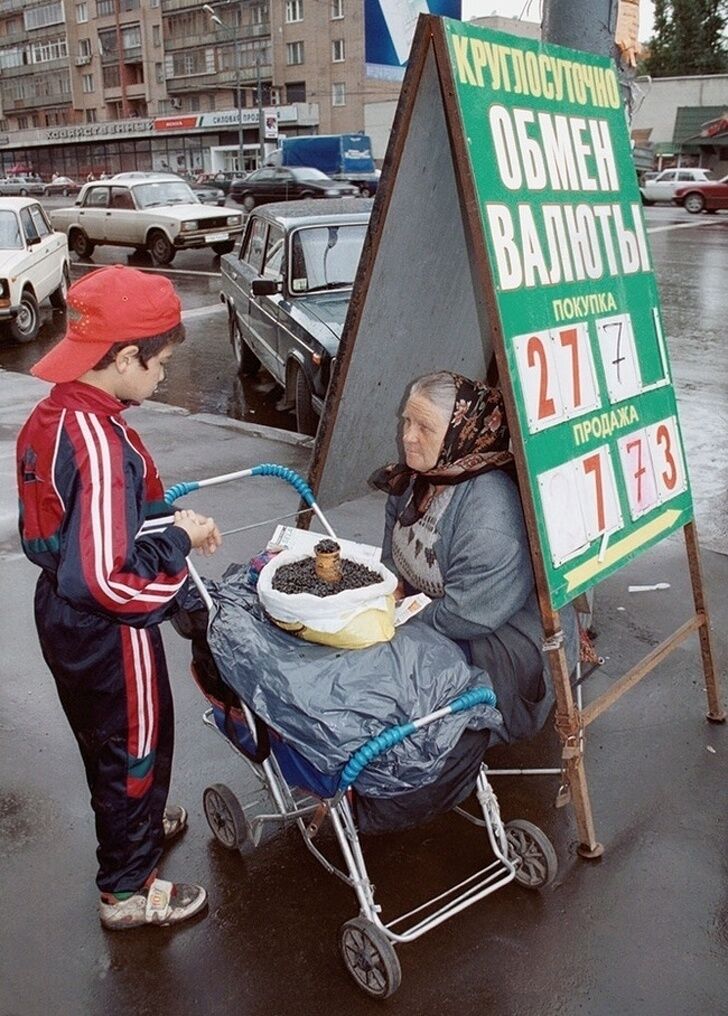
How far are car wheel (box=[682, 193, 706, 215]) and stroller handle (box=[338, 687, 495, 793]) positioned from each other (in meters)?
30.3

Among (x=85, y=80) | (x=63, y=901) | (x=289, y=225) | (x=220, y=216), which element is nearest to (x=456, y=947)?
(x=63, y=901)

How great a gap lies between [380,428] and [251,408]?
230 inches


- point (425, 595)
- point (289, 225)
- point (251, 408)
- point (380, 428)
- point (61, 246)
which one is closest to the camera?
point (425, 595)

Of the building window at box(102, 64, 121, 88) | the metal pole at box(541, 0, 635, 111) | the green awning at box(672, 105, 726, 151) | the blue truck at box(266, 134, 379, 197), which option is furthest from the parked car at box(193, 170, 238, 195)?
the building window at box(102, 64, 121, 88)

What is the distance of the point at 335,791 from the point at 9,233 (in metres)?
12.1

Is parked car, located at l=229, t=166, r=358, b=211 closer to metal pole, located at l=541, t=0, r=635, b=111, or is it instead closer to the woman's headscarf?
metal pole, located at l=541, t=0, r=635, b=111

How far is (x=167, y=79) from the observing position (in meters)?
69.1

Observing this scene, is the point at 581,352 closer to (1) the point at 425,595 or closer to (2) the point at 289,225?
(1) the point at 425,595

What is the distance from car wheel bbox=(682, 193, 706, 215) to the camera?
28.8m

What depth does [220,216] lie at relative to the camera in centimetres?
1842

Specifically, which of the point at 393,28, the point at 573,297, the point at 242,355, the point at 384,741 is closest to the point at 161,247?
the point at 242,355

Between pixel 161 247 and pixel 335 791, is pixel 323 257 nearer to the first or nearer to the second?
pixel 335 791

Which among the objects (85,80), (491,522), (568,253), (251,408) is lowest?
(251,408)

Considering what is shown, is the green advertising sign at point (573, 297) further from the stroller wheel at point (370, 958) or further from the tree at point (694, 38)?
the tree at point (694, 38)
